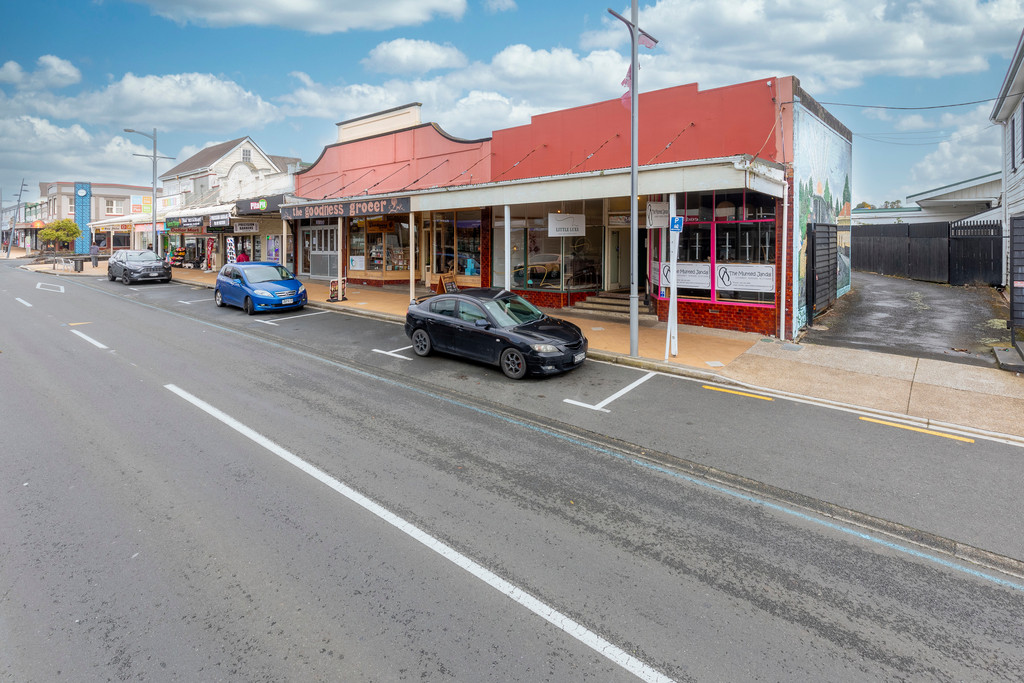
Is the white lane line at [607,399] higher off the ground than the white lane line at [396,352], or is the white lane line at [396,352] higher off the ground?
the white lane line at [396,352]

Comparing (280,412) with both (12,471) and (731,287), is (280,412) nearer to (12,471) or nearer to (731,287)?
(12,471)


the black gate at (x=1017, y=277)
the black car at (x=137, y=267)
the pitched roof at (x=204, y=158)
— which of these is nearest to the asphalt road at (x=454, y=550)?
the black gate at (x=1017, y=277)

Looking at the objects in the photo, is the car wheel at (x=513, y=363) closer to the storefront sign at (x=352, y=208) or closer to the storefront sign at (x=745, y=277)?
the storefront sign at (x=745, y=277)

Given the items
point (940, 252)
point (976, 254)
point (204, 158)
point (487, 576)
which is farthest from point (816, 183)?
point (204, 158)

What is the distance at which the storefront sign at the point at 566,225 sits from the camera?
1622 centimetres

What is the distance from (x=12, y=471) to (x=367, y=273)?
20.1 m

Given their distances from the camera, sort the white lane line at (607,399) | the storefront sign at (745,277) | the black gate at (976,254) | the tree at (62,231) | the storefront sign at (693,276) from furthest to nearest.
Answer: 1. the tree at (62,231)
2. the black gate at (976,254)
3. the storefront sign at (693,276)
4. the storefront sign at (745,277)
5. the white lane line at (607,399)

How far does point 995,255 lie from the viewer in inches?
788

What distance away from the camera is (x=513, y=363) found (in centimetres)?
1013

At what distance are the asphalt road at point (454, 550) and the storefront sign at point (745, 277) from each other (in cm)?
541

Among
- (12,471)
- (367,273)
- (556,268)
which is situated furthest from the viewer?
(367,273)

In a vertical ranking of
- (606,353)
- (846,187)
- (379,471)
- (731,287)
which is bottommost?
(379,471)

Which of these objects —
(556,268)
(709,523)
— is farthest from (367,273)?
(709,523)

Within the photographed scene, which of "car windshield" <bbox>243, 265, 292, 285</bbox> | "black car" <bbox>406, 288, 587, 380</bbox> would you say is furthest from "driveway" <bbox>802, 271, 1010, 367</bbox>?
"car windshield" <bbox>243, 265, 292, 285</bbox>
